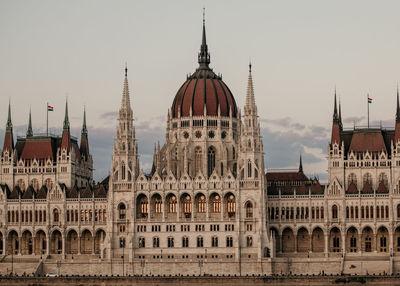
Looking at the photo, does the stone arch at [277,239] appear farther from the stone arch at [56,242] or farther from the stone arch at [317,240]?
the stone arch at [56,242]

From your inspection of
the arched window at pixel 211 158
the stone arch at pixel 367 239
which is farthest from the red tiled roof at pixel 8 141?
the stone arch at pixel 367 239

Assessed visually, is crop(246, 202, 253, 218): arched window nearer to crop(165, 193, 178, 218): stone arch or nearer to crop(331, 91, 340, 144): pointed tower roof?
crop(165, 193, 178, 218): stone arch

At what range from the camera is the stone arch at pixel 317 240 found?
176m

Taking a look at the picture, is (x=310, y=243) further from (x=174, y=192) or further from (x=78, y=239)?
(x=78, y=239)

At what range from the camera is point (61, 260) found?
17325 centimetres

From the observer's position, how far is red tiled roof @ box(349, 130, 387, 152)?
180 metres

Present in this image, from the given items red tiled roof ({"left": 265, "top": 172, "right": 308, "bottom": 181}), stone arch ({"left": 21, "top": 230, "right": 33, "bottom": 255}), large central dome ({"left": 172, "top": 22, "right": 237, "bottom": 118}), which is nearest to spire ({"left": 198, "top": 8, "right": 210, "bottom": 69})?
large central dome ({"left": 172, "top": 22, "right": 237, "bottom": 118})

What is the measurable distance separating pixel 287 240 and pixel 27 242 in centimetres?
4159

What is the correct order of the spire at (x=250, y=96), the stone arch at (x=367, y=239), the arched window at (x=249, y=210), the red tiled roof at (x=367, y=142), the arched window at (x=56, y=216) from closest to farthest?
the arched window at (x=249, y=210) < the stone arch at (x=367, y=239) < the spire at (x=250, y=96) < the red tiled roof at (x=367, y=142) < the arched window at (x=56, y=216)

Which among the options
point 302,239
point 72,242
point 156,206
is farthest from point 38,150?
point 302,239

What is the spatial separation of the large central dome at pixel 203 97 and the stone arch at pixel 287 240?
79.4 ft

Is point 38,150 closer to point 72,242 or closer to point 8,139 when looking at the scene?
point 8,139

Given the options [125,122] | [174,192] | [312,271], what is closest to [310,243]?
[312,271]

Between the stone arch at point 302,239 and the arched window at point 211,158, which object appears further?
the arched window at point 211,158
